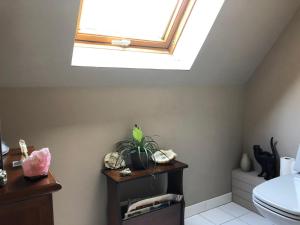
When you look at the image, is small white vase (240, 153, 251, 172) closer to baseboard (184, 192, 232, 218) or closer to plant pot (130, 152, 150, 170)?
baseboard (184, 192, 232, 218)

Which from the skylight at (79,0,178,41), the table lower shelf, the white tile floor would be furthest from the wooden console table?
the skylight at (79,0,178,41)

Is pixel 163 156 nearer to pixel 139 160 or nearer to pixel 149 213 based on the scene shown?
pixel 139 160

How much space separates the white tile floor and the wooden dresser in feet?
5.51

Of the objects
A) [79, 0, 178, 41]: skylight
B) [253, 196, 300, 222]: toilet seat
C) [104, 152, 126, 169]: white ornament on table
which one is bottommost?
[253, 196, 300, 222]: toilet seat

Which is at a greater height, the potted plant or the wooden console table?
the potted plant

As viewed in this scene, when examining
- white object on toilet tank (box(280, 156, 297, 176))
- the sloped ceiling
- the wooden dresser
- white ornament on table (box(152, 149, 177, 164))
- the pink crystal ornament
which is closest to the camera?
the wooden dresser

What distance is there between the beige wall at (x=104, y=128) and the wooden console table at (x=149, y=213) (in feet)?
0.39

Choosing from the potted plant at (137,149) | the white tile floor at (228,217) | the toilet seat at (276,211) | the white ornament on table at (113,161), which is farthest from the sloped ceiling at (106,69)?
the white tile floor at (228,217)

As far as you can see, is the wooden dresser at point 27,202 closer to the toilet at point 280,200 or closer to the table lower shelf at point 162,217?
the table lower shelf at point 162,217

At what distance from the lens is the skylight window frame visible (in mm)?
1895

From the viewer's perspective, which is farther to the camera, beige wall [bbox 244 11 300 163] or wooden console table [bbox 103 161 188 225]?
beige wall [bbox 244 11 300 163]

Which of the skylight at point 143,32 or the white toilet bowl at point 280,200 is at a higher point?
the skylight at point 143,32

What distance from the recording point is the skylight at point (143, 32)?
6.03 feet

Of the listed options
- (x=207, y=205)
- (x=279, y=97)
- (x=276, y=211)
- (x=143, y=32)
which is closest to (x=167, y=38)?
(x=143, y=32)
